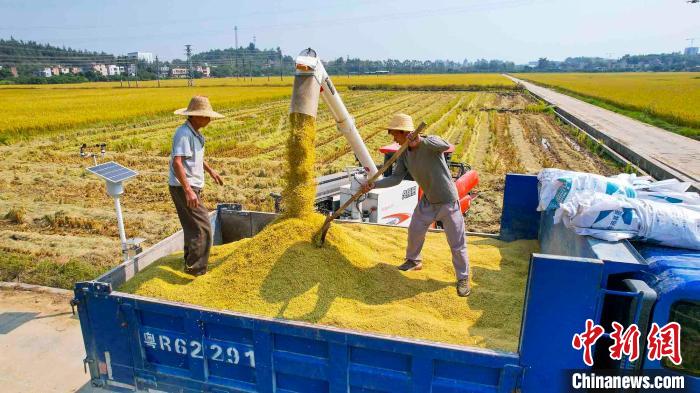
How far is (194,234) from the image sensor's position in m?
4.02

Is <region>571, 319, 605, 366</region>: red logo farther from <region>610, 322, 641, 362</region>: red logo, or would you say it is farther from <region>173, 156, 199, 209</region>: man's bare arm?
<region>173, 156, 199, 209</region>: man's bare arm

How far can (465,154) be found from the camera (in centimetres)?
1534

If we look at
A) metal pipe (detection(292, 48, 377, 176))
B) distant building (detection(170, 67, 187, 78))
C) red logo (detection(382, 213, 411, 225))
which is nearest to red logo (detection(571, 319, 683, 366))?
metal pipe (detection(292, 48, 377, 176))

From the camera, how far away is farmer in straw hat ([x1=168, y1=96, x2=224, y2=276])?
389 cm

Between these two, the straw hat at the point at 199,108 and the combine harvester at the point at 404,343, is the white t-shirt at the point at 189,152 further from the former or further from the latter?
the combine harvester at the point at 404,343

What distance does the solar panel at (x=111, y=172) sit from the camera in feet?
15.0

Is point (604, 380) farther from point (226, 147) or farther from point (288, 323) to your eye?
point (226, 147)

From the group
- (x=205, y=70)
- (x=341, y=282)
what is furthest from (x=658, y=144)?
(x=205, y=70)

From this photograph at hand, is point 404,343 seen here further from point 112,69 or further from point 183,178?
Result: point 112,69

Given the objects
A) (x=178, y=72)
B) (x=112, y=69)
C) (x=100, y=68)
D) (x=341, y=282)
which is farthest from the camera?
(x=112, y=69)

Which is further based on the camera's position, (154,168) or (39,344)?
(154,168)

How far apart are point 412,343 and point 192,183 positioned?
98.9 inches

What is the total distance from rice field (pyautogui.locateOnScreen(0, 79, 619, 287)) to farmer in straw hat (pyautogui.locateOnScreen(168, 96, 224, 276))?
10.5 feet

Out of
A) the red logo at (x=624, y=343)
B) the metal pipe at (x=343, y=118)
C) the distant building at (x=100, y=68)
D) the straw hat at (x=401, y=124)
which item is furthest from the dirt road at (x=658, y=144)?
the distant building at (x=100, y=68)
